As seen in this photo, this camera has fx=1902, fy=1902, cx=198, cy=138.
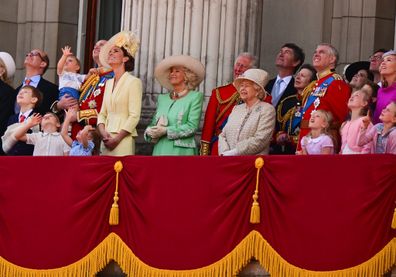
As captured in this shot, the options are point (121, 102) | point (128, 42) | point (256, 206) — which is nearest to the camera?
point (256, 206)

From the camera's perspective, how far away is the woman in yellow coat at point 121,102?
1933 centimetres

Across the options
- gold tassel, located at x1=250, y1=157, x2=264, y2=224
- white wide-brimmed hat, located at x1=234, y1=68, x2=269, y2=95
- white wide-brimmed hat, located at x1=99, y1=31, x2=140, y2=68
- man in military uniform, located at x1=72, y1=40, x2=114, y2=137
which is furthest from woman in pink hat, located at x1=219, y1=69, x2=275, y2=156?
man in military uniform, located at x1=72, y1=40, x2=114, y2=137

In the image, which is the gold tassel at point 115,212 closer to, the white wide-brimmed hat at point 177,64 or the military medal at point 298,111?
the white wide-brimmed hat at point 177,64

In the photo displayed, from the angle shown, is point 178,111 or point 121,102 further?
point 121,102

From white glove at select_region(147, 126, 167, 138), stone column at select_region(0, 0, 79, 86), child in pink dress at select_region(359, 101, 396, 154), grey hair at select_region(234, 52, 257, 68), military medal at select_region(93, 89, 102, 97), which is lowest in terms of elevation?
white glove at select_region(147, 126, 167, 138)

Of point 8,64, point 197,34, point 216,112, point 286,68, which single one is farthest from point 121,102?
point 8,64

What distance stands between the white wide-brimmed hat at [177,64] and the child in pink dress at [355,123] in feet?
7.12

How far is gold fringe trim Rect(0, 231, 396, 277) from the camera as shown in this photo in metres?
17.0

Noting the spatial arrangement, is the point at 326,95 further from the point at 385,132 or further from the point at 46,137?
the point at 46,137

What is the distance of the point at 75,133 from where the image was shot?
20.0 meters

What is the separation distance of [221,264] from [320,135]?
162 centimetres

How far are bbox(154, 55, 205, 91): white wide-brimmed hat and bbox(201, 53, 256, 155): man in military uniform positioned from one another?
0.88 feet

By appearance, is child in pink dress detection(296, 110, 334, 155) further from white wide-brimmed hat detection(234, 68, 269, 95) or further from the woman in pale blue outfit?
the woman in pale blue outfit

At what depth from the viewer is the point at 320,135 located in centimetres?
1811
